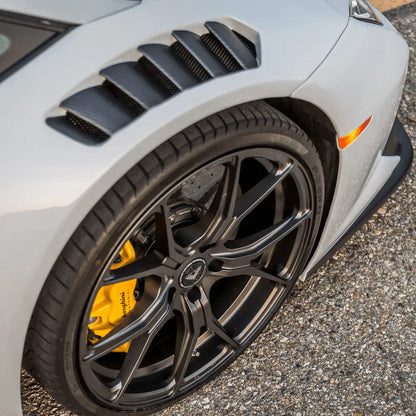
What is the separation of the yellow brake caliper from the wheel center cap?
6.1 inches

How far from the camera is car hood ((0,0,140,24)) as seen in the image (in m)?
1.42

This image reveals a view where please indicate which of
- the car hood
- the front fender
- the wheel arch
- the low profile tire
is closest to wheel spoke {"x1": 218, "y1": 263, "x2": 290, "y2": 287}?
the low profile tire

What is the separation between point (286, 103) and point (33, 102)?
2.59 feet

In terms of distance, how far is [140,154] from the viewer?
1418 millimetres

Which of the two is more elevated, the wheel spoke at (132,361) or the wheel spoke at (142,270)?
the wheel spoke at (142,270)

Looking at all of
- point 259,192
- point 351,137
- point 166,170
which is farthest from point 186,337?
point 351,137

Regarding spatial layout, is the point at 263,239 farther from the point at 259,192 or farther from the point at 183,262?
the point at 183,262

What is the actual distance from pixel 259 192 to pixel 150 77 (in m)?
0.52

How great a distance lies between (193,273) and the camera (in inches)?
71.0

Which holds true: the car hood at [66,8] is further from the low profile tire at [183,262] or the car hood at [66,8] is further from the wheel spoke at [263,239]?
the wheel spoke at [263,239]

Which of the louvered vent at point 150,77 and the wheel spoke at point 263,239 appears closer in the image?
the louvered vent at point 150,77

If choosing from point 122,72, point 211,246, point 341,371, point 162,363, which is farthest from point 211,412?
point 122,72

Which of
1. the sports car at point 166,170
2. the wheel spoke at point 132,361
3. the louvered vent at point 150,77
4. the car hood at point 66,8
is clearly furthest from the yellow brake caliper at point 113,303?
the car hood at point 66,8

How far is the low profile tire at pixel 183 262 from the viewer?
1.49 meters
